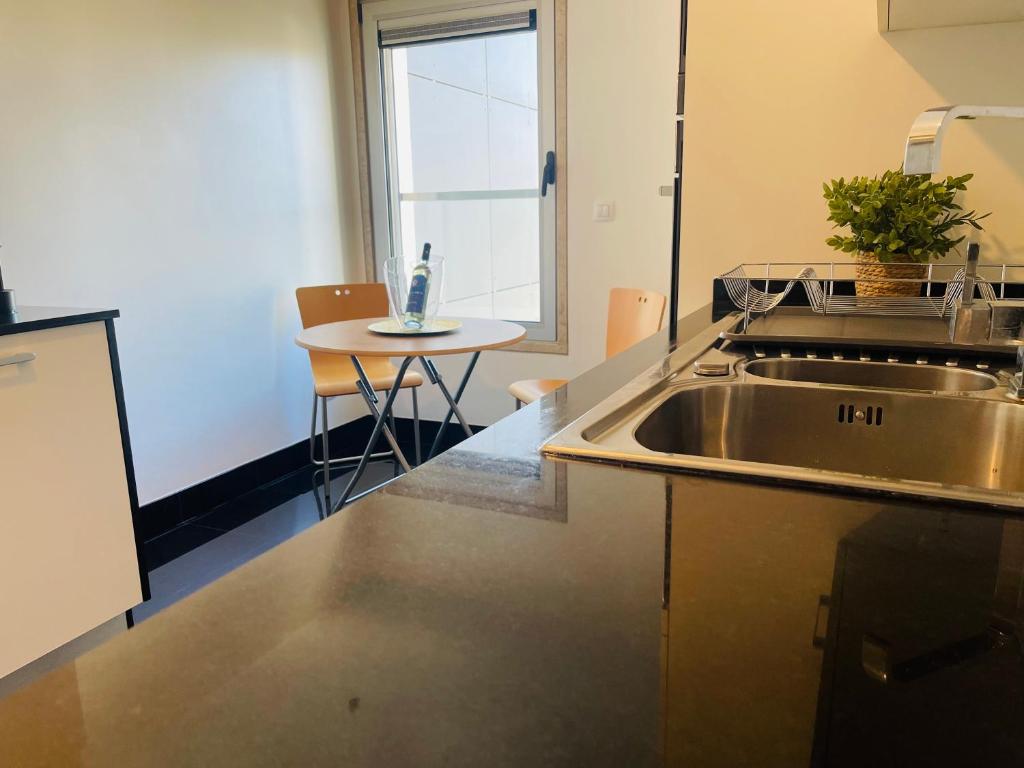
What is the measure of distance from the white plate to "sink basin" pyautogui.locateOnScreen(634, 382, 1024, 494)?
176cm

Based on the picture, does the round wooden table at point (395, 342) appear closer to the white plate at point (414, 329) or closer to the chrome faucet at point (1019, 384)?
the white plate at point (414, 329)

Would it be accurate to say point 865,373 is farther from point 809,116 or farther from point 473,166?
point 473,166

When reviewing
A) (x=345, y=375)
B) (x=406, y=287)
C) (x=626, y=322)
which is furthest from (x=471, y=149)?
(x=626, y=322)

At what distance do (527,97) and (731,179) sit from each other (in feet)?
6.02

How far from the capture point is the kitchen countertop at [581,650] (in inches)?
14.3

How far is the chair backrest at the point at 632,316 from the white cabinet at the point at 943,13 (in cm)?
116

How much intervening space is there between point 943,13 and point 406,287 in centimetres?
193

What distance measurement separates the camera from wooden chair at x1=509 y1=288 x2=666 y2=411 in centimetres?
281

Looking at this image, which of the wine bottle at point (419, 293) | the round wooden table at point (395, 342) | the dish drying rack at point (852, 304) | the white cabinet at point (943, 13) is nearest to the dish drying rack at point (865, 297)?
the dish drying rack at point (852, 304)

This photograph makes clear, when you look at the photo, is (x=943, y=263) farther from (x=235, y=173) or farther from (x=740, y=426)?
(x=235, y=173)

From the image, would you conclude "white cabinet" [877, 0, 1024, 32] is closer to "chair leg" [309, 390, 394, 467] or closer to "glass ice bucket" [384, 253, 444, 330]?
"glass ice bucket" [384, 253, 444, 330]

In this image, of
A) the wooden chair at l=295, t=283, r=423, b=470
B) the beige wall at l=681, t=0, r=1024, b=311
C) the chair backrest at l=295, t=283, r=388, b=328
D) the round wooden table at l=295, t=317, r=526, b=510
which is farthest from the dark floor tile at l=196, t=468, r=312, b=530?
the beige wall at l=681, t=0, r=1024, b=311

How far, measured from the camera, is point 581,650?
442 mm

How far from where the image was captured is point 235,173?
129 inches
